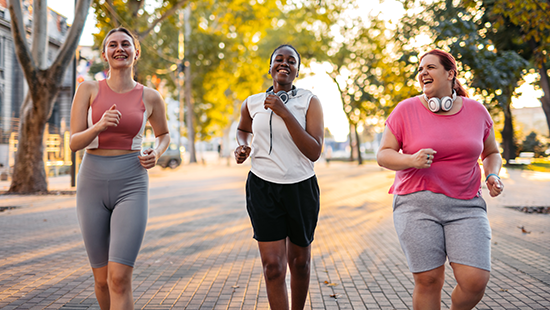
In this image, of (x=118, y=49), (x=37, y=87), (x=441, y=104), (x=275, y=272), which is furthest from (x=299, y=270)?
(x=37, y=87)

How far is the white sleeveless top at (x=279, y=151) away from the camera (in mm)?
3125

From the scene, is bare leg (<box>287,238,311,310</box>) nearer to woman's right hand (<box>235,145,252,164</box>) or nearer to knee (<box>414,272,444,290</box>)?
woman's right hand (<box>235,145,252,164</box>)

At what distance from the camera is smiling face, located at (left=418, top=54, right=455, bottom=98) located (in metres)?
2.90

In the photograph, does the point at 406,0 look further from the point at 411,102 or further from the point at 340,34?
the point at 340,34

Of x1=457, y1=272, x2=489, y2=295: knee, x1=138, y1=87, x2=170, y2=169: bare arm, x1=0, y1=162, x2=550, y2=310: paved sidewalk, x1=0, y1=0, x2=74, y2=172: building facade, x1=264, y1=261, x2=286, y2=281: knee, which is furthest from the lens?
x1=0, y1=0, x2=74, y2=172: building facade

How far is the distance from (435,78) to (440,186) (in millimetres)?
630

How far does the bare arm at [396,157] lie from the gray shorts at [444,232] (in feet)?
0.69

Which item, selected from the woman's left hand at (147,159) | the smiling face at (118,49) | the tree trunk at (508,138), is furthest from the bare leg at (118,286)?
the tree trunk at (508,138)

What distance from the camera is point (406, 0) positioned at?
49.7 ft

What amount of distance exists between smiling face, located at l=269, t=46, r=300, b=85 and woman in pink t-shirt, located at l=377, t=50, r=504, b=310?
28.9 inches

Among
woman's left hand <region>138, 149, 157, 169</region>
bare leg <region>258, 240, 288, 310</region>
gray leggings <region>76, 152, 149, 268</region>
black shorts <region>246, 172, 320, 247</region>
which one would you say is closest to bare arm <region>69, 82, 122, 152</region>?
gray leggings <region>76, 152, 149, 268</region>

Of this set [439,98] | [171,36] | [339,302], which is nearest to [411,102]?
[439,98]

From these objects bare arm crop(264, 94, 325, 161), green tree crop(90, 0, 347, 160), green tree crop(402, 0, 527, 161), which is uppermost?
green tree crop(90, 0, 347, 160)

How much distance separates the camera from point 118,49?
3.02 metres
